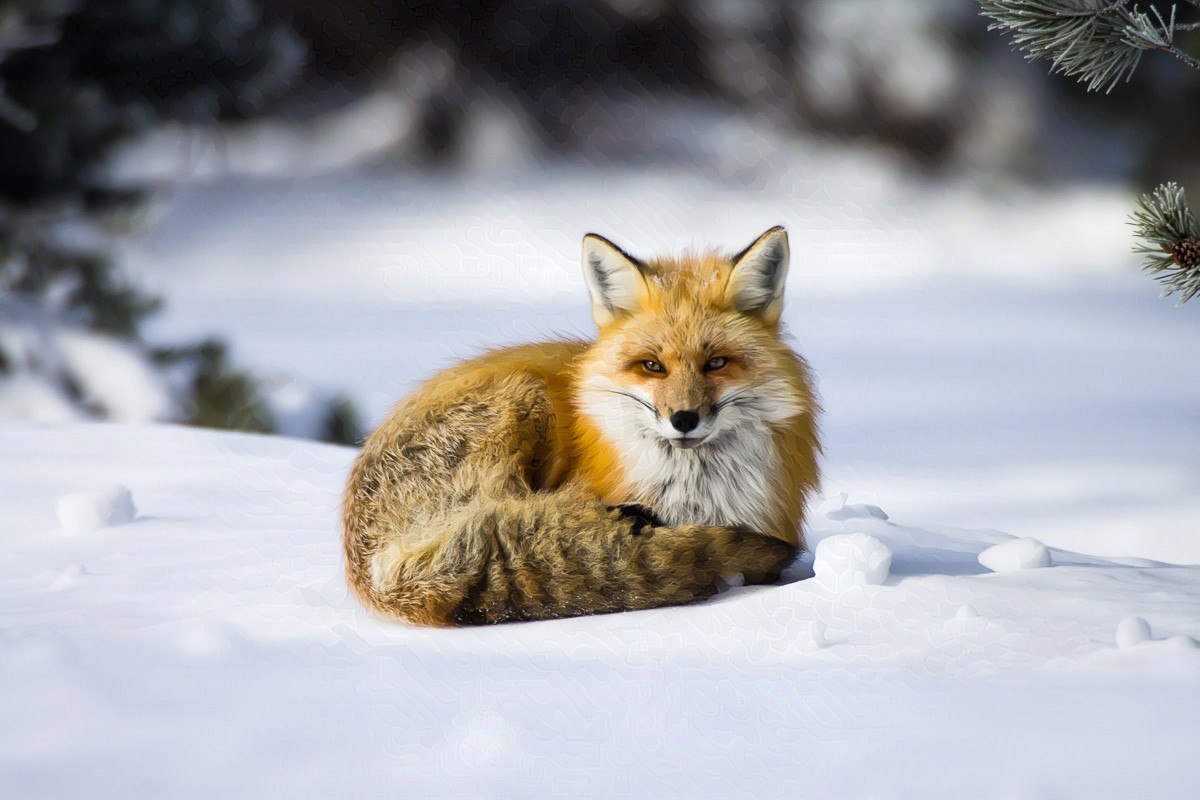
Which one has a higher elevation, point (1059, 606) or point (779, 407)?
point (779, 407)

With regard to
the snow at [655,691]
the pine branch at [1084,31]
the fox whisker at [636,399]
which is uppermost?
the pine branch at [1084,31]

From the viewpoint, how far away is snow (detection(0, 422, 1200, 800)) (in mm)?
1599

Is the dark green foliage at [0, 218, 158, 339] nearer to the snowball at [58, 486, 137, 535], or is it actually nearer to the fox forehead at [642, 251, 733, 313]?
the snowball at [58, 486, 137, 535]

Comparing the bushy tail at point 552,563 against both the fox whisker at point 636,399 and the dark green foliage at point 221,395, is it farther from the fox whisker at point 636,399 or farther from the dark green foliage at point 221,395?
the dark green foliage at point 221,395

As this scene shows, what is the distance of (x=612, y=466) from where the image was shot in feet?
7.17

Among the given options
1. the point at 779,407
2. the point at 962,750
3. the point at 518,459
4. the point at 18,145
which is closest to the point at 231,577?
→ the point at 518,459

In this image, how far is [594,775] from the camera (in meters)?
1.65

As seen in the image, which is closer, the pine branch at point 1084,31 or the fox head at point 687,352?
the fox head at point 687,352

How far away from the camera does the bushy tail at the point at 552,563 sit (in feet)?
6.56

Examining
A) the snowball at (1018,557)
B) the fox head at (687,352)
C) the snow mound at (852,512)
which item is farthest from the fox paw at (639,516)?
the snow mound at (852,512)

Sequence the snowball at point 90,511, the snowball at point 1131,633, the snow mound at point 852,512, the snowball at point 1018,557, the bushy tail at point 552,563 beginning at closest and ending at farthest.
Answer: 1. the snowball at point 1131,633
2. the bushy tail at point 552,563
3. the snowball at point 1018,557
4. the snowball at point 90,511
5. the snow mound at point 852,512

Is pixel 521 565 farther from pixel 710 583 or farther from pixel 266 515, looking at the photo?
pixel 266 515

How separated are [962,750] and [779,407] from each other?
0.81 metres

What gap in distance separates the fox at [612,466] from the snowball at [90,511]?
1265mm
